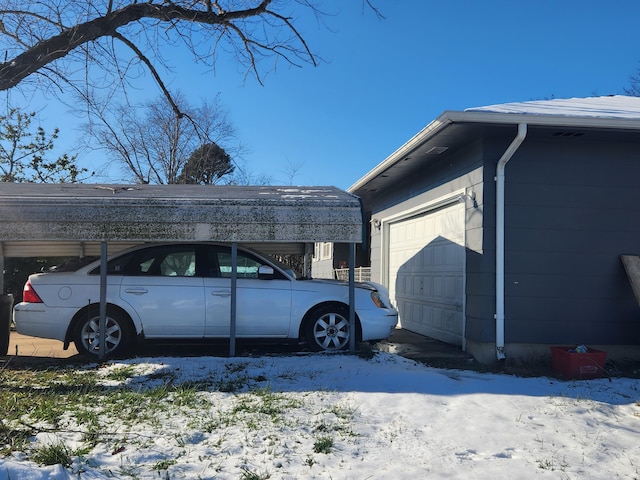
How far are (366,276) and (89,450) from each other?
11.3m

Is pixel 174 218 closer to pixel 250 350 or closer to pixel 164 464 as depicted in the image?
pixel 250 350

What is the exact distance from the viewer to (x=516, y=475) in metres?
3.59

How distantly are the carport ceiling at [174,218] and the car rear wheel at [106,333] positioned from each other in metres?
1.03

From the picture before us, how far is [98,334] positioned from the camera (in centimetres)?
707

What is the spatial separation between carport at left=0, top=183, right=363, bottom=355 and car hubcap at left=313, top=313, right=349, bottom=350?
27cm

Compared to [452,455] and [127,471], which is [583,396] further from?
[127,471]

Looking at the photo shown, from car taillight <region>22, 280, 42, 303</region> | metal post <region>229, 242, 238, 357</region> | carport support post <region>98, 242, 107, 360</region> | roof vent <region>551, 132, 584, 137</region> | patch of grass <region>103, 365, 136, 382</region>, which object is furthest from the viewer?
roof vent <region>551, 132, 584, 137</region>

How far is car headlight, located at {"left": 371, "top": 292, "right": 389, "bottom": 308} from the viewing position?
7488 mm

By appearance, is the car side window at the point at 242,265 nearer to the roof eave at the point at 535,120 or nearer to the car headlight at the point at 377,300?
the car headlight at the point at 377,300

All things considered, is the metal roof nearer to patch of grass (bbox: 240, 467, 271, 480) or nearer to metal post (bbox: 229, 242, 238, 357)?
metal post (bbox: 229, 242, 238, 357)

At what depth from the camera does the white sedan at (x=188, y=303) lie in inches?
278

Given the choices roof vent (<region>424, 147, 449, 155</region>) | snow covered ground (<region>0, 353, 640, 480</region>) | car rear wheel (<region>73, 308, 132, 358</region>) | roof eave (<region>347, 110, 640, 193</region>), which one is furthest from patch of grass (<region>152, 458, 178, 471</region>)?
roof vent (<region>424, 147, 449, 155</region>)

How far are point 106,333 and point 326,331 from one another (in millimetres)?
2980

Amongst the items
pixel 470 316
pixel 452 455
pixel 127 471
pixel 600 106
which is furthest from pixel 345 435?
pixel 600 106
